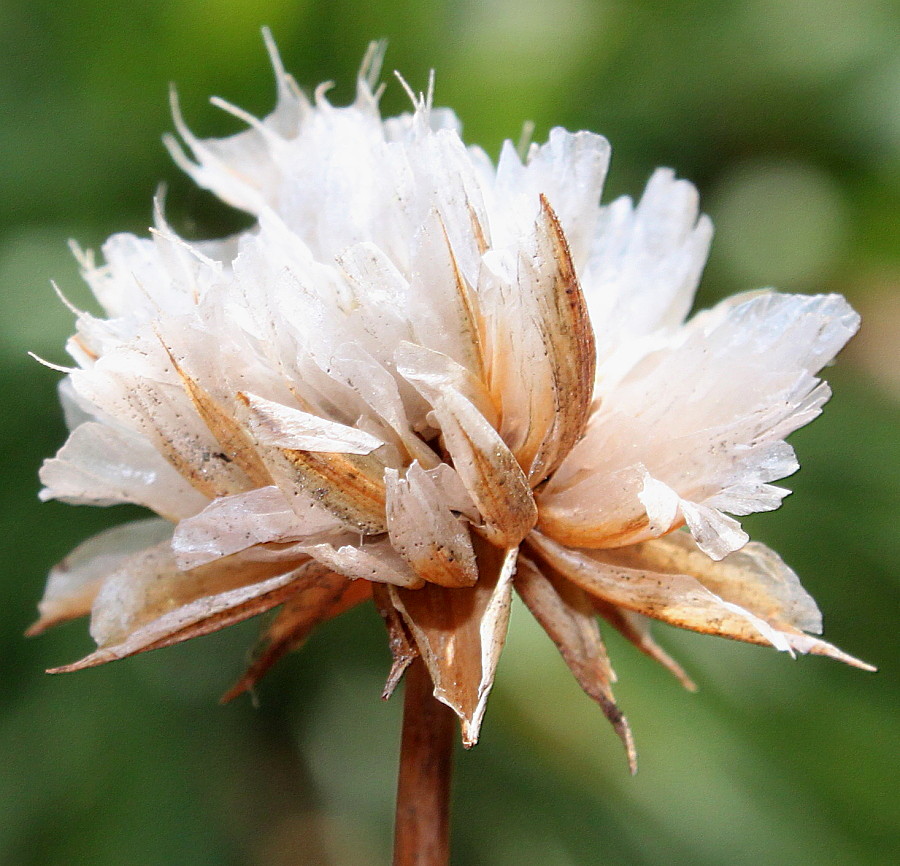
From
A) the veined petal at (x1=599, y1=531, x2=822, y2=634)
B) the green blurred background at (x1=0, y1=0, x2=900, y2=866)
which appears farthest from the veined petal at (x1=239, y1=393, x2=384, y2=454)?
the green blurred background at (x1=0, y1=0, x2=900, y2=866)

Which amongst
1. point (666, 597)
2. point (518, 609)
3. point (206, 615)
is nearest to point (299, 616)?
Result: point (206, 615)

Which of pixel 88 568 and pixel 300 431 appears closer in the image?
pixel 300 431

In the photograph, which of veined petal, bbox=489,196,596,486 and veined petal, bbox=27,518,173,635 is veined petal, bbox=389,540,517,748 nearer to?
veined petal, bbox=489,196,596,486

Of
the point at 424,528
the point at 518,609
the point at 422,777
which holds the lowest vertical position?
the point at 518,609

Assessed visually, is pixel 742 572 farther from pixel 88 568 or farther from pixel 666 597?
pixel 88 568

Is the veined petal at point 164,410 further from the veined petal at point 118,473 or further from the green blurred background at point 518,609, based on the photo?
the green blurred background at point 518,609

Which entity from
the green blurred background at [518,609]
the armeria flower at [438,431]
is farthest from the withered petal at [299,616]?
the green blurred background at [518,609]
